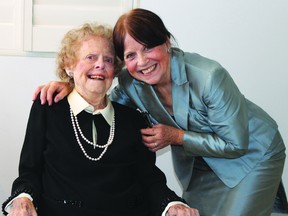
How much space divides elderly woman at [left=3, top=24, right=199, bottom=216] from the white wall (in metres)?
0.88

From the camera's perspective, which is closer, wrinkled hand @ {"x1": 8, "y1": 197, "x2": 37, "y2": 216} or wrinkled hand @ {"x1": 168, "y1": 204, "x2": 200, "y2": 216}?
wrinkled hand @ {"x1": 8, "y1": 197, "x2": 37, "y2": 216}

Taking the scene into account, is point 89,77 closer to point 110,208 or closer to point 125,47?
point 125,47

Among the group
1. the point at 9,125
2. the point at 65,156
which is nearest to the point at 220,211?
the point at 65,156

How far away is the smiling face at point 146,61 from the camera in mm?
1664

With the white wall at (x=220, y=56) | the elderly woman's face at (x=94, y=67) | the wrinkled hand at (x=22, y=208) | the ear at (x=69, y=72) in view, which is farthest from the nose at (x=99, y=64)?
the white wall at (x=220, y=56)

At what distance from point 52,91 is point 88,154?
0.97 feet

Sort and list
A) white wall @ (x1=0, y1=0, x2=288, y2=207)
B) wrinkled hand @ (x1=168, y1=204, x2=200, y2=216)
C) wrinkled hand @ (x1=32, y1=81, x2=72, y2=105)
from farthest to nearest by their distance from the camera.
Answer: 1. white wall @ (x1=0, y1=0, x2=288, y2=207)
2. wrinkled hand @ (x1=32, y1=81, x2=72, y2=105)
3. wrinkled hand @ (x1=168, y1=204, x2=200, y2=216)

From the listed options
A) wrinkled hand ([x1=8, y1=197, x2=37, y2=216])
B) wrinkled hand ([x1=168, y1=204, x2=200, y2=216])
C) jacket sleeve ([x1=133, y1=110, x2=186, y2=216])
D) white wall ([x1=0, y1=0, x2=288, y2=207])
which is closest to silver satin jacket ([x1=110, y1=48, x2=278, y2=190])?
jacket sleeve ([x1=133, y1=110, x2=186, y2=216])

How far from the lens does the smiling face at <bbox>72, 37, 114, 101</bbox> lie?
170 cm

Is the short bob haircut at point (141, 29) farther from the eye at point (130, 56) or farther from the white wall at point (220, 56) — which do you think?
the white wall at point (220, 56)

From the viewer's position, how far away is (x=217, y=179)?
1.91 m

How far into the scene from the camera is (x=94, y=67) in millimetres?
1704

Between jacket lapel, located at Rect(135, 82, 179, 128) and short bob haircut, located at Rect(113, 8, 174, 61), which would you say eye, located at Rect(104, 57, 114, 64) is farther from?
jacket lapel, located at Rect(135, 82, 179, 128)

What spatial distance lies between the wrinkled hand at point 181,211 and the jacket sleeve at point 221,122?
25 centimetres
